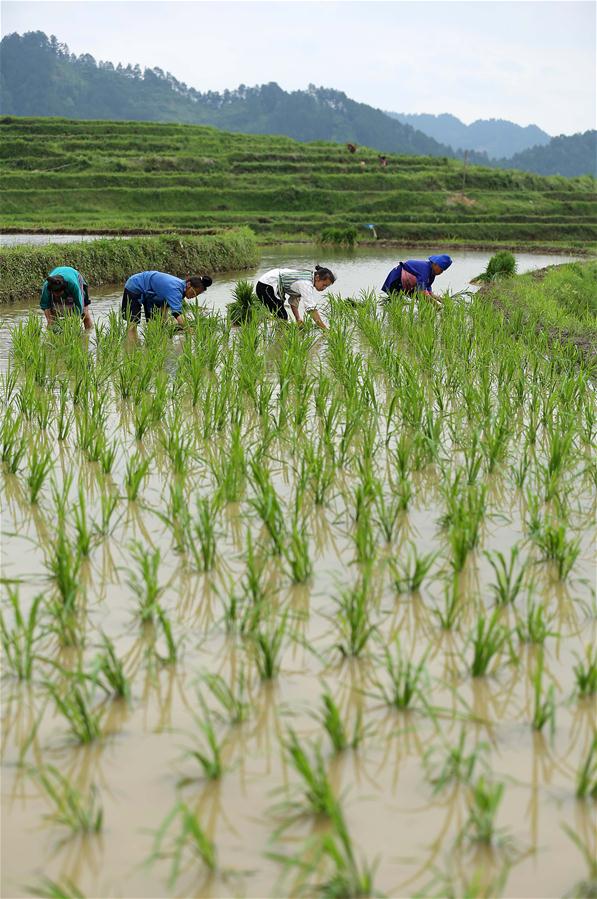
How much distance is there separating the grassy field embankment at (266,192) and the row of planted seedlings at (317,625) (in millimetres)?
18990

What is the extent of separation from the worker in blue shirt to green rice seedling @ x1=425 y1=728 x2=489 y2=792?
17.7ft

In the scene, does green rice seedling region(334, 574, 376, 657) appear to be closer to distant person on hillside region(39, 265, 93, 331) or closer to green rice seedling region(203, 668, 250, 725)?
green rice seedling region(203, 668, 250, 725)

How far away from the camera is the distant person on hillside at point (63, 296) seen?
23.1 feet

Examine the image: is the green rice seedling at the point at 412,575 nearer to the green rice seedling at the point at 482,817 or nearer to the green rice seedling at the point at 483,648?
the green rice seedling at the point at 483,648

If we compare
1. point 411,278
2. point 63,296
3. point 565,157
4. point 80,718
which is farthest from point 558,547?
point 565,157

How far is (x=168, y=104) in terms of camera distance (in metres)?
139

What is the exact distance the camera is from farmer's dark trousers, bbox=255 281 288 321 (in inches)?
300

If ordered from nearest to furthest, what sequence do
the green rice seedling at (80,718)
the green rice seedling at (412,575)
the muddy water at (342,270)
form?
1. the green rice seedling at (80,718)
2. the green rice seedling at (412,575)
3. the muddy water at (342,270)

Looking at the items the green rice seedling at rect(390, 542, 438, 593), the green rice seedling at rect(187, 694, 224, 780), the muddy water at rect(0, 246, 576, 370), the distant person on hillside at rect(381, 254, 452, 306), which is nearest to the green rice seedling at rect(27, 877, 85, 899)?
the green rice seedling at rect(187, 694, 224, 780)

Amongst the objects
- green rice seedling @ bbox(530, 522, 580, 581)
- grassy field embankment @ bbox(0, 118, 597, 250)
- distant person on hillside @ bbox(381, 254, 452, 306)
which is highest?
grassy field embankment @ bbox(0, 118, 597, 250)

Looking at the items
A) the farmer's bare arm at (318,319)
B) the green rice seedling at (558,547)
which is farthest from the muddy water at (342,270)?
the green rice seedling at (558,547)

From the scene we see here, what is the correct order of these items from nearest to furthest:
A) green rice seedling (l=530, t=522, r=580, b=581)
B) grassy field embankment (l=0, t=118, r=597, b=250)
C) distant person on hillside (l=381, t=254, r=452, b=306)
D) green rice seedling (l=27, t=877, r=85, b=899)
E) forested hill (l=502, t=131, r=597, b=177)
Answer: green rice seedling (l=27, t=877, r=85, b=899) < green rice seedling (l=530, t=522, r=580, b=581) < distant person on hillside (l=381, t=254, r=452, b=306) < grassy field embankment (l=0, t=118, r=597, b=250) < forested hill (l=502, t=131, r=597, b=177)

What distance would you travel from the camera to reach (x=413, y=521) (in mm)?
3357

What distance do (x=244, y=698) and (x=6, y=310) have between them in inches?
349
